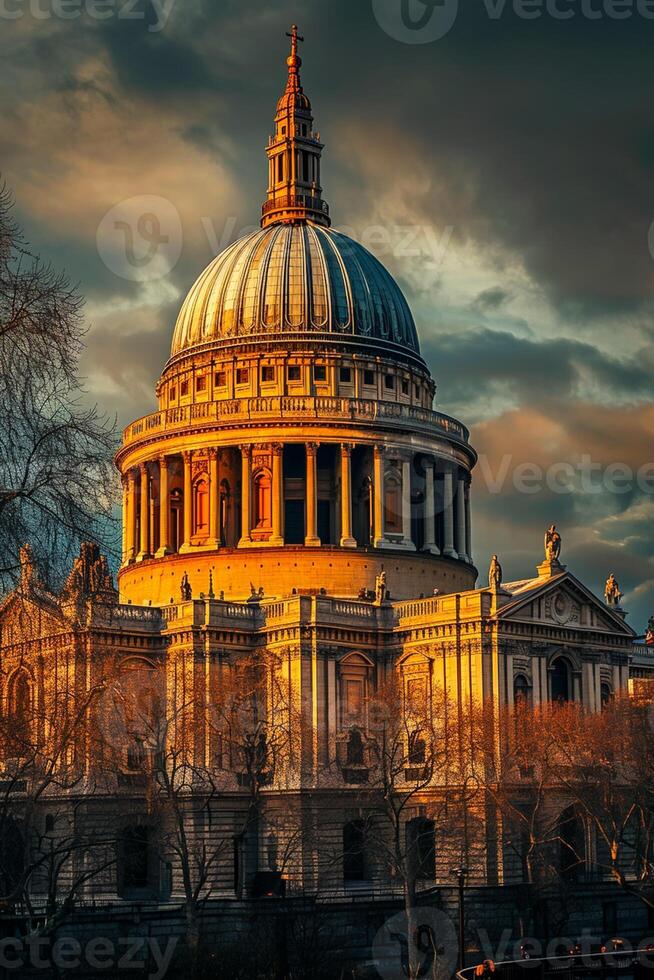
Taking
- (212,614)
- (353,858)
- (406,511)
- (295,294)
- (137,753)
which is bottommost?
(353,858)

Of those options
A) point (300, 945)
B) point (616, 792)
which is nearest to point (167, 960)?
point (300, 945)

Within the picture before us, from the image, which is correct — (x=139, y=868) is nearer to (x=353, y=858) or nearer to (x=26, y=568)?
(x=353, y=858)

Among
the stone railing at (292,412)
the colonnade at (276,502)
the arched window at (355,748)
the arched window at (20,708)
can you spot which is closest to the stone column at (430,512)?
the colonnade at (276,502)

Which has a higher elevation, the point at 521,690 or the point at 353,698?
the point at 521,690

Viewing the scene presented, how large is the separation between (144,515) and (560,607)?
2897 centimetres

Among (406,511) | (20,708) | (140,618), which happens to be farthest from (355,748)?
(20,708)

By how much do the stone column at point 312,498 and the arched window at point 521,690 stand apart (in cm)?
1633

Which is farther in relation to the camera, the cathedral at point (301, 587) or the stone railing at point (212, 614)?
the stone railing at point (212, 614)

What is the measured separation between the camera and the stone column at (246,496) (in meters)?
102

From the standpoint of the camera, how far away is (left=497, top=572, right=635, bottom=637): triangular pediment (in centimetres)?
9075

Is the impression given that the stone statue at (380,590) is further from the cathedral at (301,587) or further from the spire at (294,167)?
the spire at (294,167)

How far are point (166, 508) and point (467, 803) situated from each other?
106 ft

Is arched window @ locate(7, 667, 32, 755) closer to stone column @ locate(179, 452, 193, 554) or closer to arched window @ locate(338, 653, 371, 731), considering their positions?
arched window @ locate(338, 653, 371, 731)

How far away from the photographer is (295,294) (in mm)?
109750
